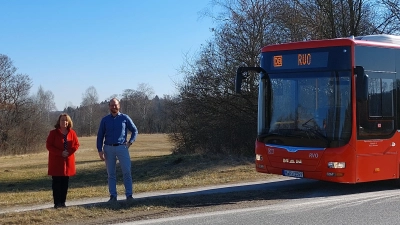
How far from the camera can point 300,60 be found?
11.3m

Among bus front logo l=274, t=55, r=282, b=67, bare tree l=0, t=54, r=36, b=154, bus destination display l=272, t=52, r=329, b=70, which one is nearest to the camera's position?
bus destination display l=272, t=52, r=329, b=70

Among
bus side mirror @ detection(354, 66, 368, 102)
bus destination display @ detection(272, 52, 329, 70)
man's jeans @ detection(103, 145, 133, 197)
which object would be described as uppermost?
bus destination display @ detection(272, 52, 329, 70)

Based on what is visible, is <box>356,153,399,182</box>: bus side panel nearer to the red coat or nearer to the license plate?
the license plate

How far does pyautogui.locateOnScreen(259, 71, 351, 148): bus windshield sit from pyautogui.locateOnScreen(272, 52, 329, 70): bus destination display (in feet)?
0.60

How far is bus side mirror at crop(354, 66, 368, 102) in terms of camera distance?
1041 centimetres

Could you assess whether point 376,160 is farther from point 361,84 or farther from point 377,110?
point 361,84

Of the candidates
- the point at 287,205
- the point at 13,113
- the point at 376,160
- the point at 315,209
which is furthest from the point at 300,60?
the point at 13,113

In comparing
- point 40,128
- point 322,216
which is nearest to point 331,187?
point 322,216

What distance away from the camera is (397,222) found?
8156 mm

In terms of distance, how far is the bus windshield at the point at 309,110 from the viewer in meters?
10.7

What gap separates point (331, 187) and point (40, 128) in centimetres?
5409

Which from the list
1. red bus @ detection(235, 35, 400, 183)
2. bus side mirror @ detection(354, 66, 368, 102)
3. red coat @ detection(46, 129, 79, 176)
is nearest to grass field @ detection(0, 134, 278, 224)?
red coat @ detection(46, 129, 79, 176)

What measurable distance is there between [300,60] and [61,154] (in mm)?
5366

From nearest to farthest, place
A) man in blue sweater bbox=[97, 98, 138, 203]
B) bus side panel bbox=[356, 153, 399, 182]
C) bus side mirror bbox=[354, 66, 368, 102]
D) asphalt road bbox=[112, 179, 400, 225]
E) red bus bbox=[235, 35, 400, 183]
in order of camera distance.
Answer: asphalt road bbox=[112, 179, 400, 225], man in blue sweater bbox=[97, 98, 138, 203], bus side mirror bbox=[354, 66, 368, 102], red bus bbox=[235, 35, 400, 183], bus side panel bbox=[356, 153, 399, 182]
